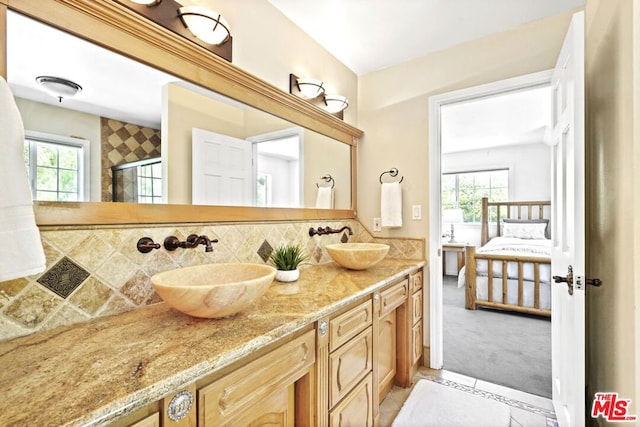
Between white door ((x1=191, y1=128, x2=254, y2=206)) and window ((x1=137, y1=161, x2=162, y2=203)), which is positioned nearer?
window ((x1=137, y1=161, x2=162, y2=203))

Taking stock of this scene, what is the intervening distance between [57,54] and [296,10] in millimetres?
1364

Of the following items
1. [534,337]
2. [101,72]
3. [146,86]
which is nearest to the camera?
[101,72]

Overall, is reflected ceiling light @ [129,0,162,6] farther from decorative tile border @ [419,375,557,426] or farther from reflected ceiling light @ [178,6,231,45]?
decorative tile border @ [419,375,557,426]

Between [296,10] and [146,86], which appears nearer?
[146,86]

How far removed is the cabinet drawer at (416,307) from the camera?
2098mm

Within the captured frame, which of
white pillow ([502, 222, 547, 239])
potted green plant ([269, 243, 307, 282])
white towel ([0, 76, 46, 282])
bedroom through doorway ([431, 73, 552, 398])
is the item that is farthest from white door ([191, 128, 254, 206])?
white pillow ([502, 222, 547, 239])

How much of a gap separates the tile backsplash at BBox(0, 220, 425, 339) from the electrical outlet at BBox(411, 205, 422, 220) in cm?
151

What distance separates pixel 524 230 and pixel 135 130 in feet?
18.1

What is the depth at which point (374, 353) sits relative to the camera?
1572 mm

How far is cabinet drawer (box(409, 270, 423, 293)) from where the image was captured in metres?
2.08

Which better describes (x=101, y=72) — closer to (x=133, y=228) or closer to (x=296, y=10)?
(x=133, y=228)

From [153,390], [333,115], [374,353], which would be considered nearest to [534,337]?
[374,353]

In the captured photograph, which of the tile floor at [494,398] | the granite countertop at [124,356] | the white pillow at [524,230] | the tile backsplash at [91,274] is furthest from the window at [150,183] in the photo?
the white pillow at [524,230]

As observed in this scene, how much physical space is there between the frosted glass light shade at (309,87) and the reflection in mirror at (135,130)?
0.30 meters
